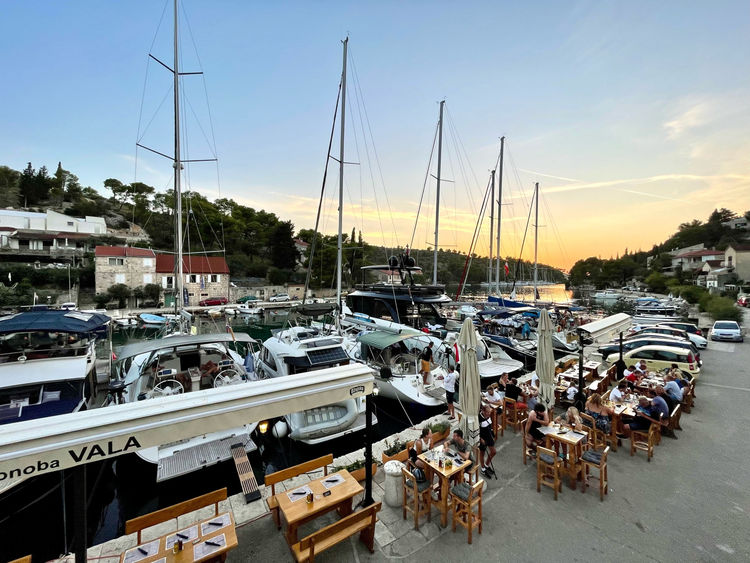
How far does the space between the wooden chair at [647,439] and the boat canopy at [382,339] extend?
20.2ft

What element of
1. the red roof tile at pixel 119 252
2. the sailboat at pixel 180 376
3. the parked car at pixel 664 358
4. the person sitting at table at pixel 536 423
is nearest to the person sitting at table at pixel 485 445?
the person sitting at table at pixel 536 423

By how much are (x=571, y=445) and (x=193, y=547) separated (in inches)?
235

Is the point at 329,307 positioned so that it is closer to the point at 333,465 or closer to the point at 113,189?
the point at 333,465

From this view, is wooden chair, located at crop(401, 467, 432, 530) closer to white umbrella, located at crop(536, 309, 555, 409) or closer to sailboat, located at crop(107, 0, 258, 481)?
sailboat, located at crop(107, 0, 258, 481)

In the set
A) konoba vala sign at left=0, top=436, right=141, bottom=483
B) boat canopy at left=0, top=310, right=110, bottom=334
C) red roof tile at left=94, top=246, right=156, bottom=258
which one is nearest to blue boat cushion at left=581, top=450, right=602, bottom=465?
konoba vala sign at left=0, top=436, right=141, bottom=483

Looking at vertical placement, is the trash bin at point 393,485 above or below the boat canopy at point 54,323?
below

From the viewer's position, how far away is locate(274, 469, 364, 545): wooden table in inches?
170

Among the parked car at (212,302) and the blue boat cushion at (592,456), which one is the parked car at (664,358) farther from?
the parked car at (212,302)

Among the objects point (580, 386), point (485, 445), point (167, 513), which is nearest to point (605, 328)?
point (580, 386)

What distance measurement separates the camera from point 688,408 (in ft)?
30.1

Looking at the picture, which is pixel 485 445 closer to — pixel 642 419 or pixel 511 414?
pixel 511 414

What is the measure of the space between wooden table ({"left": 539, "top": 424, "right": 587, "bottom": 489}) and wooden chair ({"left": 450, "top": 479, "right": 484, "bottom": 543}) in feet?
6.24

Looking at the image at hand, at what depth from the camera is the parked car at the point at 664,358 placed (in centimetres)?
1148

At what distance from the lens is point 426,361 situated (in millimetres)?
11094
